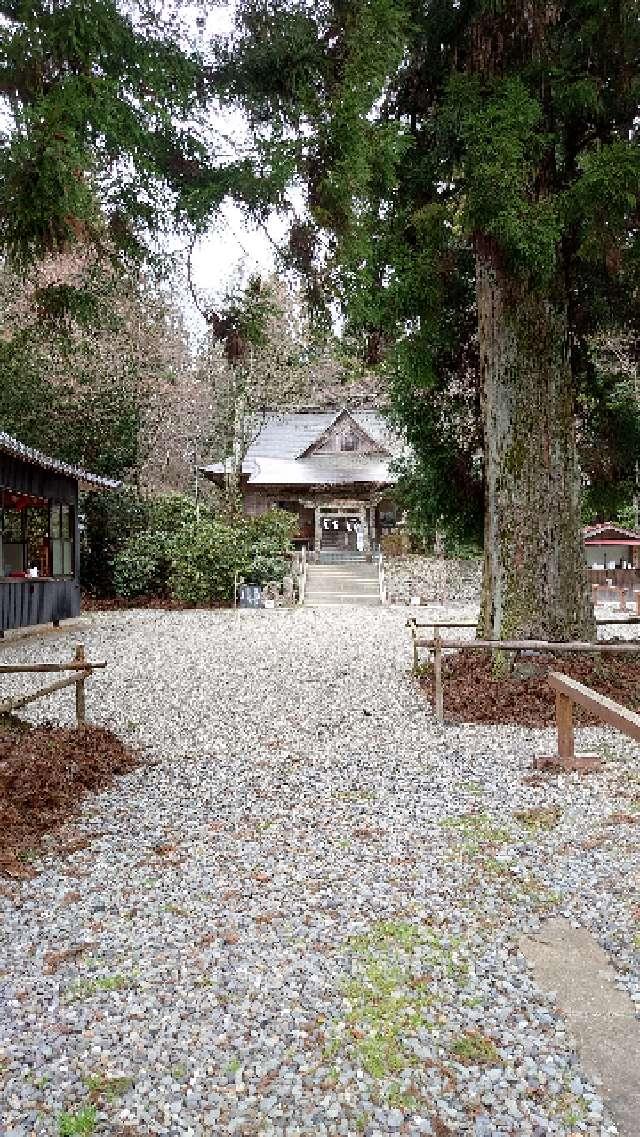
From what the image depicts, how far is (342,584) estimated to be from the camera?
2378 cm

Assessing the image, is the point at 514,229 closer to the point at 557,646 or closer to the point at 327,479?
the point at 557,646

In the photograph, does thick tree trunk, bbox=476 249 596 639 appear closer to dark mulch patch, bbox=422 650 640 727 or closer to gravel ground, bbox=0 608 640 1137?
dark mulch patch, bbox=422 650 640 727

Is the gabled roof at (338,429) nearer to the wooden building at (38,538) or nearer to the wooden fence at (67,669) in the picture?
Answer: the wooden building at (38,538)

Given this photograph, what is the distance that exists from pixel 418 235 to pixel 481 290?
3.11ft

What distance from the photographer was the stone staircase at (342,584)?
22.5 metres

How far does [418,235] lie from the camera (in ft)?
26.7

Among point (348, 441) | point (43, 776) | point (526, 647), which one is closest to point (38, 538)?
point (43, 776)

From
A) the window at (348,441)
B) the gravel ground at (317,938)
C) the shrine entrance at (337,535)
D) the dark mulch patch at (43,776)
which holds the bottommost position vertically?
the gravel ground at (317,938)

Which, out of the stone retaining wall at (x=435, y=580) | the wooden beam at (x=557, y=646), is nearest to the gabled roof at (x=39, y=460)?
the wooden beam at (x=557, y=646)

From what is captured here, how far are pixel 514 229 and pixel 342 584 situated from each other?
17.4 m

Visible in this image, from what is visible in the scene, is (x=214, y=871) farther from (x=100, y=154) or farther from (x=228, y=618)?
(x=228, y=618)

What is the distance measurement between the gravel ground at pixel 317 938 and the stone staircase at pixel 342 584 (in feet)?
51.0

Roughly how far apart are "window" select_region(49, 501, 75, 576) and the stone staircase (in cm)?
716

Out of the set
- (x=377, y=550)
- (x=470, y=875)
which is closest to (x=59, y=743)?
(x=470, y=875)
